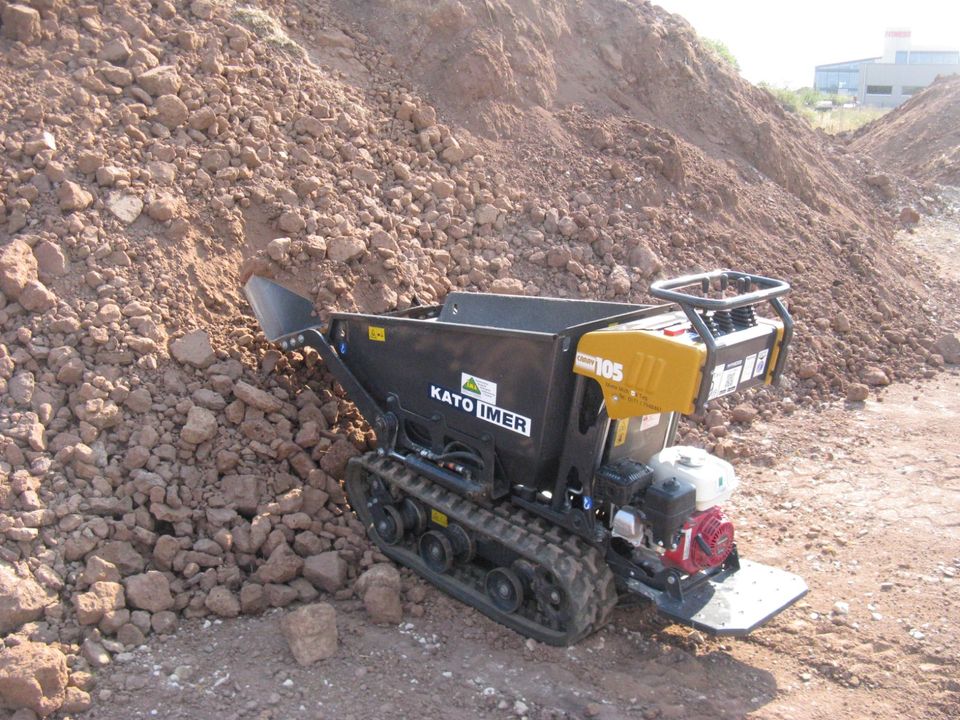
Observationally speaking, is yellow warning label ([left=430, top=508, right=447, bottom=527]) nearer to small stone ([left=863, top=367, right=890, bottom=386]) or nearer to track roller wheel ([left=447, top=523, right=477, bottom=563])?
track roller wheel ([left=447, top=523, right=477, bottom=563])

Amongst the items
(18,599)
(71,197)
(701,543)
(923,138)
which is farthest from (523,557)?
(923,138)

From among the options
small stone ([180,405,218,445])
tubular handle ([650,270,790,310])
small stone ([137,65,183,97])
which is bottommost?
small stone ([180,405,218,445])

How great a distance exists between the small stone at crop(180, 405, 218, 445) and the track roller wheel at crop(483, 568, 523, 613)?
1911 millimetres

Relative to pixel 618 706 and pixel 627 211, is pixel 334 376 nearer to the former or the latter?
pixel 618 706

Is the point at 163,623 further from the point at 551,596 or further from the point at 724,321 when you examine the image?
the point at 724,321

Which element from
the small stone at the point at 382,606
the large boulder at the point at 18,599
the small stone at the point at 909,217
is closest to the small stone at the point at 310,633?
the small stone at the point at 382,606

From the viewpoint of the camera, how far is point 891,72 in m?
50.4

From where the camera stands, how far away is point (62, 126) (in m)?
6.52

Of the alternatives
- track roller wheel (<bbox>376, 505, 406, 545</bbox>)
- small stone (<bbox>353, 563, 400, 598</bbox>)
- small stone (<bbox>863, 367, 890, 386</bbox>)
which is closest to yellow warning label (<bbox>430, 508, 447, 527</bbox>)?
track roller wheel (<bbox>376, 505, 406, 545</bbox>)

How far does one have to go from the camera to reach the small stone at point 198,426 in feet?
18.2

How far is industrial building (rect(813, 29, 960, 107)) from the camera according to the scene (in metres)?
48.7

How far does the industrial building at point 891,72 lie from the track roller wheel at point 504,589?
139 ft

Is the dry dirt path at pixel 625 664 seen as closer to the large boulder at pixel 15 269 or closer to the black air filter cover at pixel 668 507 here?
the black air filter cover at pixel 668 507

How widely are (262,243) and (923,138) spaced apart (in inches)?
658
